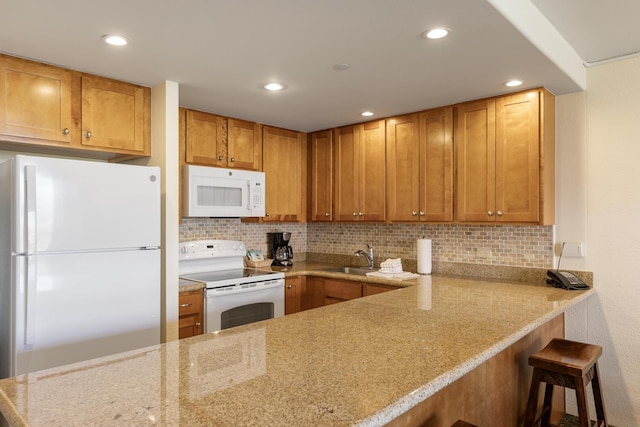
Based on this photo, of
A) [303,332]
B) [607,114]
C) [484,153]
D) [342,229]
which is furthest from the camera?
[342,229]

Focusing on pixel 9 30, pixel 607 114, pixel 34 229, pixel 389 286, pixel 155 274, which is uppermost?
pixel 9 30

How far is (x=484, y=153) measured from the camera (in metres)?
2.95

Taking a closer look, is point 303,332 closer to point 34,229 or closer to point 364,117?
point 34,229

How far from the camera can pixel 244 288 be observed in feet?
10.2

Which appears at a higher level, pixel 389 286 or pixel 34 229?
pixel 34 229

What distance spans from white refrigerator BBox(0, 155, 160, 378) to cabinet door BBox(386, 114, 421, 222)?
184cm

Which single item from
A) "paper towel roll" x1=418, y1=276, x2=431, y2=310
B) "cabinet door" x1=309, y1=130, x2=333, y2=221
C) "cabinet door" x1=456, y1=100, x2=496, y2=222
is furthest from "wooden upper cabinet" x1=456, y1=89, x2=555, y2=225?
"cabinet door" x1=309, y1=130, x2=333, y2=221

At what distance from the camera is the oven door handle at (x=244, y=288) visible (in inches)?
116

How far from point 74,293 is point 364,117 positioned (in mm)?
2474

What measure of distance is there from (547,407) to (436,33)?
6.52 feet

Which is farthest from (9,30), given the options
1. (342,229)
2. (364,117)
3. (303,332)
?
(342,229)

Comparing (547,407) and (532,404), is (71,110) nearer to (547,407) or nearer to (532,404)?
(532,404)

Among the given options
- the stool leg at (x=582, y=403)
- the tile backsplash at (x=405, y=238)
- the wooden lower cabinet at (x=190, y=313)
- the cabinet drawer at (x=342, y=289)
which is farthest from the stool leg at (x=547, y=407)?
the wooden lower cabinet at (x=190, y=313)

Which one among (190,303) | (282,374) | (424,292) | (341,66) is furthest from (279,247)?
(282,374)
